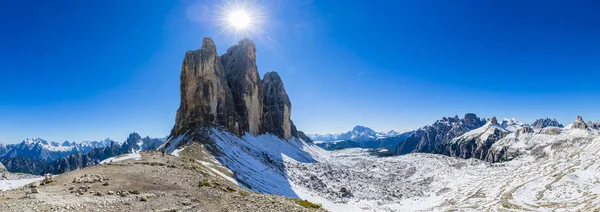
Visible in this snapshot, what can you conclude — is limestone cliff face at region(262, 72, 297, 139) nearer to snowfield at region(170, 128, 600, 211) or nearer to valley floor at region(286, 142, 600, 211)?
snowfield at region(170, 128, 600, 211)

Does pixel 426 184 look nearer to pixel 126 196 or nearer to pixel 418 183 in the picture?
pixel 418 183

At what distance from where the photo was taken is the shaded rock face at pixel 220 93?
116 meters

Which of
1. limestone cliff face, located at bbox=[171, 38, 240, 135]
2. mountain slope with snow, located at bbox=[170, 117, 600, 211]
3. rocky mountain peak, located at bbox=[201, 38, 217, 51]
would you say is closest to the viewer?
mountain slope with snow, located at bbox=[170, 117, 600, 211]

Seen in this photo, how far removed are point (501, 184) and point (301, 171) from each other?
7044 centimetres

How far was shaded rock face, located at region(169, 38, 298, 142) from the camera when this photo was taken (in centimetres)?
11638

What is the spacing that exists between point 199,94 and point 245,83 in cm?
4099

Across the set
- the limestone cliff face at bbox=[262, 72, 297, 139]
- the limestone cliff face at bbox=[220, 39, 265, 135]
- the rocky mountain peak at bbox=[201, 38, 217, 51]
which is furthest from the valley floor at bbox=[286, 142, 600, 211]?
the limestone cliff face at bbox=[262, 72, 297, 139]

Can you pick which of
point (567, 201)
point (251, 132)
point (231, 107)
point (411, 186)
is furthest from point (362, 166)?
point (567, 201)

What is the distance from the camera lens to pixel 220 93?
427 ft

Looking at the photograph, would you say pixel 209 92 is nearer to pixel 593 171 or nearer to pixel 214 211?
pixel 214 211

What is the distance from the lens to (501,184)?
4326 inches

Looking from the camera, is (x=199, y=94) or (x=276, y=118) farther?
(x=276, y=118)

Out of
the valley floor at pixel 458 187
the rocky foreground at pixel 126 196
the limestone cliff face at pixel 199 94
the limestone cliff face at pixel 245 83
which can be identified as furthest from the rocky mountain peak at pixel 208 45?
the rocky foreground at pixel 126 196

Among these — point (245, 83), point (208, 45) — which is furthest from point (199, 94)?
point (245, 83)
